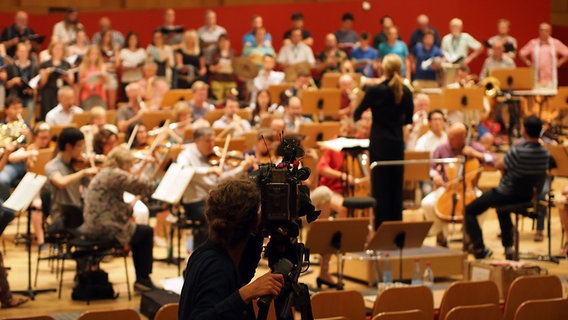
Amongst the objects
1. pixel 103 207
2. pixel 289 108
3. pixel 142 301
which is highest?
pixel 289 108

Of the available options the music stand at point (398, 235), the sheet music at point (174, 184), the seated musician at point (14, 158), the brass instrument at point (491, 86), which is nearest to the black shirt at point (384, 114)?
the music stand at point (398, 235)

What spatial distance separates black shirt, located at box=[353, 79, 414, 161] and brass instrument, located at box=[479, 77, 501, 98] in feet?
18.8

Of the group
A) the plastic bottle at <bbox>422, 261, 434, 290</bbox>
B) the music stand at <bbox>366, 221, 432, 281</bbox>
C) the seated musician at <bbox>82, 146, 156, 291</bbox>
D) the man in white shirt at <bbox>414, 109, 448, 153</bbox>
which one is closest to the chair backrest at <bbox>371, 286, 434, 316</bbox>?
the music stand at <bbox>366, 221, 432, 281</bbox>

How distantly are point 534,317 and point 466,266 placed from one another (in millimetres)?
2560

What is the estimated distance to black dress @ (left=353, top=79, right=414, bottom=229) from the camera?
832 cm

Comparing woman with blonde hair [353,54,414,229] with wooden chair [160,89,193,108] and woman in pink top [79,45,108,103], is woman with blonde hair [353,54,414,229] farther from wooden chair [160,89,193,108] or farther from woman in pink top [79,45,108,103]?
woman in pink top [79,45,108,103]

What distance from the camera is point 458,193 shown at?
362 inches

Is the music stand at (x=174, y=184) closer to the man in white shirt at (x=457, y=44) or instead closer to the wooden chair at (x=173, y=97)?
the wooden chair at (x=173, y=97)

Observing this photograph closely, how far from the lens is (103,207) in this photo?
25.1 ft

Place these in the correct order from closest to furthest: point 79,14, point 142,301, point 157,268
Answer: point 142,301 → point 157,268 → point 79,14

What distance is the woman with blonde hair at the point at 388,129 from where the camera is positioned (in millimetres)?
8312

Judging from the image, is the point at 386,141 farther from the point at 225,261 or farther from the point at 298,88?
the point at 298,88

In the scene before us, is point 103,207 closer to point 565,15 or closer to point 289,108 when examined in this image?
point 289,108

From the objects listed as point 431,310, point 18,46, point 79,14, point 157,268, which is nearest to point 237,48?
point 79,14
